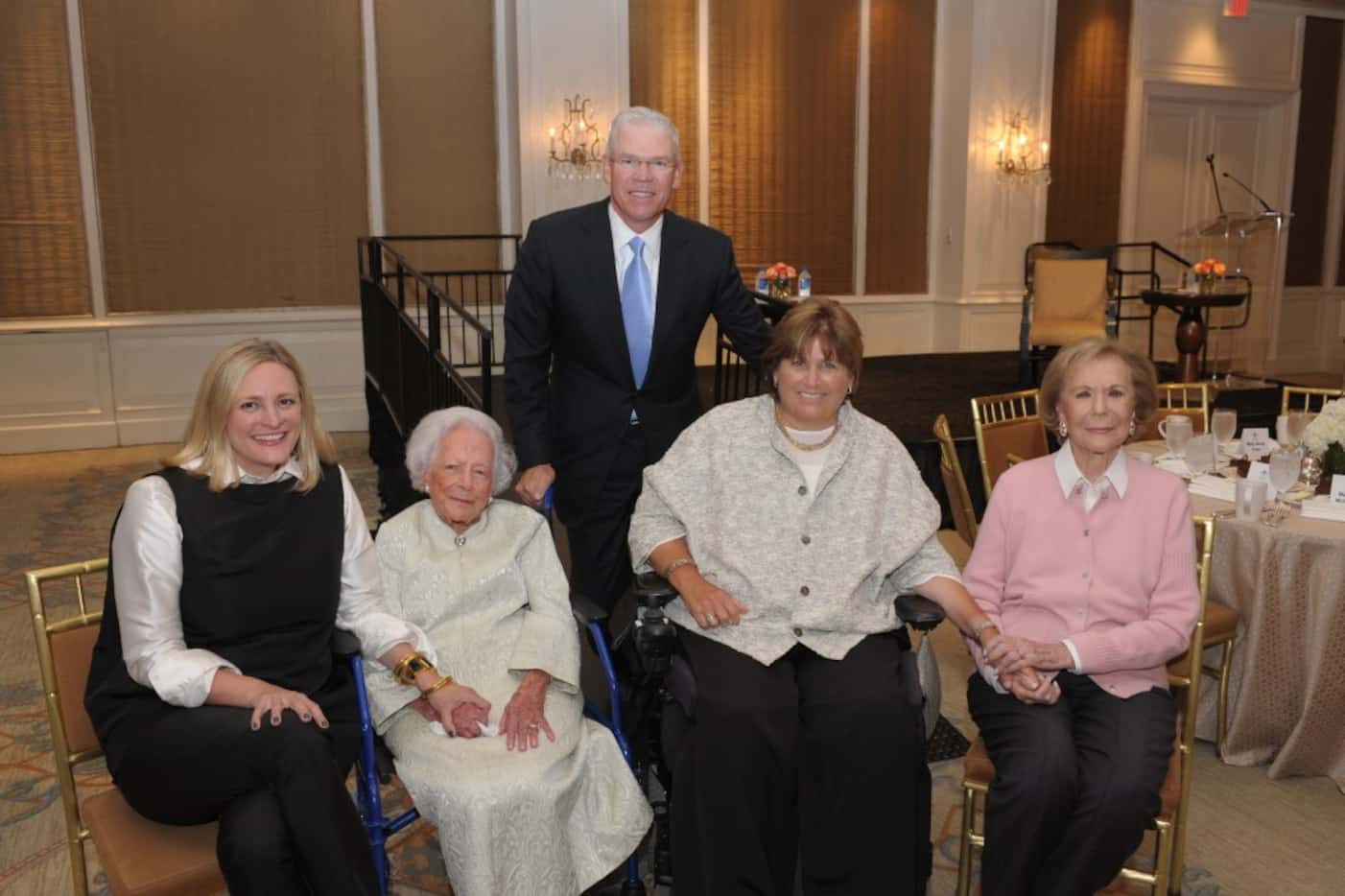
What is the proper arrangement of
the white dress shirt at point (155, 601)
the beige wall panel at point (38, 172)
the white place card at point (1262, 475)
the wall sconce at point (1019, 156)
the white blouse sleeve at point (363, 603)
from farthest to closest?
the wall sconce at point (1019, 156), the beige wall panel at point (38, 172), the white place card at point (1262, 475), the white blouse sleeve at point (363, 603), the white dress shirt at point (155, 601)

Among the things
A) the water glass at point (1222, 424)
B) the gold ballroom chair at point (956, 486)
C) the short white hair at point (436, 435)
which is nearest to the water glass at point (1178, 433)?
the water glass at point (1222, 424)

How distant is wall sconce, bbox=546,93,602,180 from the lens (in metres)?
7.95

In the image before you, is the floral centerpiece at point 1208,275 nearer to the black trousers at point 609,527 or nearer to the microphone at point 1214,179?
the microphone at point 1214,179

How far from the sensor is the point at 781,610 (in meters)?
2.31

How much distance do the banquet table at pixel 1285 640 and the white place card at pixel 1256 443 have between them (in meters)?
0.39

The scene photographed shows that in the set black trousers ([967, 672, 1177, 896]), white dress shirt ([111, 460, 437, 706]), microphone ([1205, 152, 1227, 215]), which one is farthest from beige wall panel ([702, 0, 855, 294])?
→ white dress shirt ([111, 460, 437, 706])

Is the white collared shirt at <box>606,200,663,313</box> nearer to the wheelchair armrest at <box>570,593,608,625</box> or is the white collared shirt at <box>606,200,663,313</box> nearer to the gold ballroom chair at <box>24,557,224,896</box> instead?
the wheelchair armrest at <box>570,593,608,625</box>

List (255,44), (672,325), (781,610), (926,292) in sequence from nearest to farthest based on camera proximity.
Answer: (781,610), (672,325), (255,44), (926,292)

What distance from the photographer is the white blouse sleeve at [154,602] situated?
1.95 metres

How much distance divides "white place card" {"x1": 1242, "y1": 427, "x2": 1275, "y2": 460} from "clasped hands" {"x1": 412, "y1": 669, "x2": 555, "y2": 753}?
2.35m

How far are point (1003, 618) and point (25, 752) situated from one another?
2.80m

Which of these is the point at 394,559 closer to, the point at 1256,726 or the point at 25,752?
the point at 25,752

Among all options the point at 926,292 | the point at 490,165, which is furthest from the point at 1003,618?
the point at 926,292

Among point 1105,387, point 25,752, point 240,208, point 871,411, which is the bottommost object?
point 25,752
